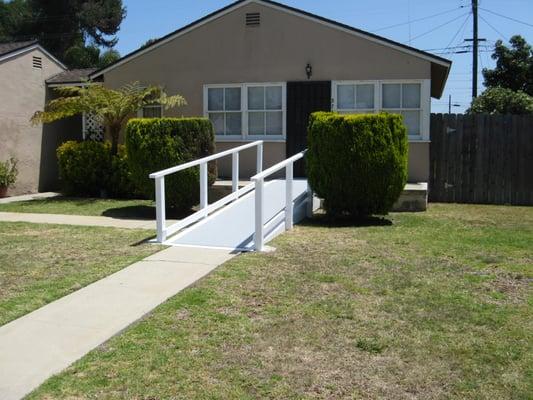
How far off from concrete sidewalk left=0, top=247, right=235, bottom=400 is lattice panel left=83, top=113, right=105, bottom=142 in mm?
9049

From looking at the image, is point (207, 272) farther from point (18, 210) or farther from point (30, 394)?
point (18, 210)

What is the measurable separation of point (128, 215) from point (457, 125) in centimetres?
732

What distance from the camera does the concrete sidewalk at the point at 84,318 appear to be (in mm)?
3877

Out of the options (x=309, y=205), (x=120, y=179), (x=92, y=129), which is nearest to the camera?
(x=309, y=205)

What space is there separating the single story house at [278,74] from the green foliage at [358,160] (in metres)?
3.49

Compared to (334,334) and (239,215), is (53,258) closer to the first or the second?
(239,215)

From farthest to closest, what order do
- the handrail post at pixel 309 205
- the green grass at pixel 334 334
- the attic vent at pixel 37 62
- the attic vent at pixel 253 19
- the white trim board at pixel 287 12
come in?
the attic vent at pixel 37 62 → the attic vent at pixel 253 19 → the white trim board at pixel 287 12 → the handrail post at pixel 309 205 → the green grass at pixel 334 334

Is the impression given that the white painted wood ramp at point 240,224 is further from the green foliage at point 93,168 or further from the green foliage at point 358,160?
the green foliage at point 93,168

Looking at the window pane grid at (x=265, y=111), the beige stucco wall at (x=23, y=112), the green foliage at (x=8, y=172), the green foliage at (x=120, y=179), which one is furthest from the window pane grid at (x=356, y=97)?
the green foliage at (x=8, y=172)

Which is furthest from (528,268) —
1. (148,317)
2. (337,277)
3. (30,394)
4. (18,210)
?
(18,210)

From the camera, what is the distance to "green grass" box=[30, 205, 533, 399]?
3641 millimetres

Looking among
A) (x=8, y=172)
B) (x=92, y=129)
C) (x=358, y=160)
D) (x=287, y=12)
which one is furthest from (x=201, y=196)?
(x=92, y=129)

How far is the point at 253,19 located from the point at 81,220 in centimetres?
620

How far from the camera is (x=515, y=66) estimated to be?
2466 cm
